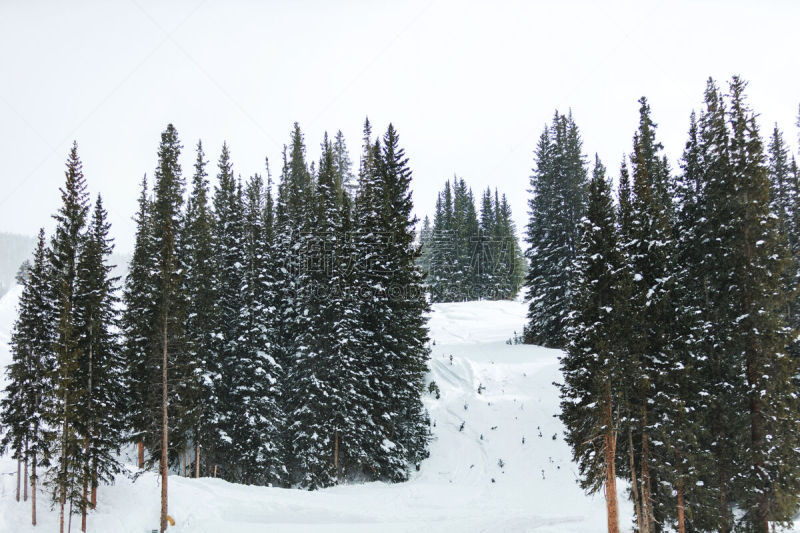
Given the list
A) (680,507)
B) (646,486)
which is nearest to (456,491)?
(646,486)

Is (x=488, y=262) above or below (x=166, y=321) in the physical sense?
above

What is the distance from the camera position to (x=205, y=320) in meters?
29.7

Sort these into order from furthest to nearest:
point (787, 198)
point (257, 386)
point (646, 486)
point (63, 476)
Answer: point (787, 198) < point (257, 386) < point (63, 476) < point (646, 486)

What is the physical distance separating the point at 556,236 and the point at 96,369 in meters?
36.4

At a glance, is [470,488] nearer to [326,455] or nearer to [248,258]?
[326,455]

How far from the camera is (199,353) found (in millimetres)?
28875

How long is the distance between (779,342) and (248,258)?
28947 mm

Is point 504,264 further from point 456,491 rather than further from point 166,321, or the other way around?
point 166,321

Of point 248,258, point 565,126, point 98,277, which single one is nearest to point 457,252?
point 565,126

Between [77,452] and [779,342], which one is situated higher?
[779,342]

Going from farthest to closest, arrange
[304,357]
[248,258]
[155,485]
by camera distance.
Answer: [248,258]
[304,357]
[155,485]

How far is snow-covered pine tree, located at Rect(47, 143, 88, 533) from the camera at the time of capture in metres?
23.8

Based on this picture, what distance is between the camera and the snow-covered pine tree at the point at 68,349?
23.8m

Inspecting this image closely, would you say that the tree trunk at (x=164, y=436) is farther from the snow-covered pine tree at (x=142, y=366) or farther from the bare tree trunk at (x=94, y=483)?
the bare tree trunk at (x=94, y=483)
